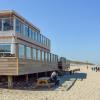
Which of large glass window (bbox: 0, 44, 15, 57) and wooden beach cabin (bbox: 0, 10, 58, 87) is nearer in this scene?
wooden beach cabin (bbox: 0, 10, 58, 87)

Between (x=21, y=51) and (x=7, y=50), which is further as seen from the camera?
(x=7, y=50)

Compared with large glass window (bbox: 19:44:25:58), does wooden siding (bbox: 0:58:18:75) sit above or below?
below

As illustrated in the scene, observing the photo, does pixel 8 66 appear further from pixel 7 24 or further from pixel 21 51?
pixel 7 24

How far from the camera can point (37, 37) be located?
33562 mm

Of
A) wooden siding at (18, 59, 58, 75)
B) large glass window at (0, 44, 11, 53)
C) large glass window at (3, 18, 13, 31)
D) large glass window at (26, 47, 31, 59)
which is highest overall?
A: large glass window at (3, 18, 13, 31)

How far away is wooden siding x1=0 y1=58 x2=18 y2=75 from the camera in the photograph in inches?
786

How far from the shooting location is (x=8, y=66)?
20.1 meters

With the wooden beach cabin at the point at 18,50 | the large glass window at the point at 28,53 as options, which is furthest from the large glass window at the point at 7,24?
the large glass window at the point at 28,53

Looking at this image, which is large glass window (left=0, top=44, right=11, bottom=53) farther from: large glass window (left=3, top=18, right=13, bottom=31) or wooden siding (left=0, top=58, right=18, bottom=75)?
large glass window (left=3, top=18, right=13, bottom=31)

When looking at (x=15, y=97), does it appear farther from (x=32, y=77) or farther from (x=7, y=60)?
(x=32, y=77)

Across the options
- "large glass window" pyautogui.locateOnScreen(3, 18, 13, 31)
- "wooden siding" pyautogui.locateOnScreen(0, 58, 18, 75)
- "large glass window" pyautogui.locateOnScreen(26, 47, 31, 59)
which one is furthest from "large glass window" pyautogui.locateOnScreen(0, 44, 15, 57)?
"large glass window" pyautogui.locateOnScreen(3, 18, 13, 31)

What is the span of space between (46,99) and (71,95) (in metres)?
2.39

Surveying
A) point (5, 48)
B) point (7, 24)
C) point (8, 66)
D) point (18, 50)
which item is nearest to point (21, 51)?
point (18, 50)

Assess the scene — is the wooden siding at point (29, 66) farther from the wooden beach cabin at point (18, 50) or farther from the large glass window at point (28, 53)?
the large glass window at point (28, 53)
